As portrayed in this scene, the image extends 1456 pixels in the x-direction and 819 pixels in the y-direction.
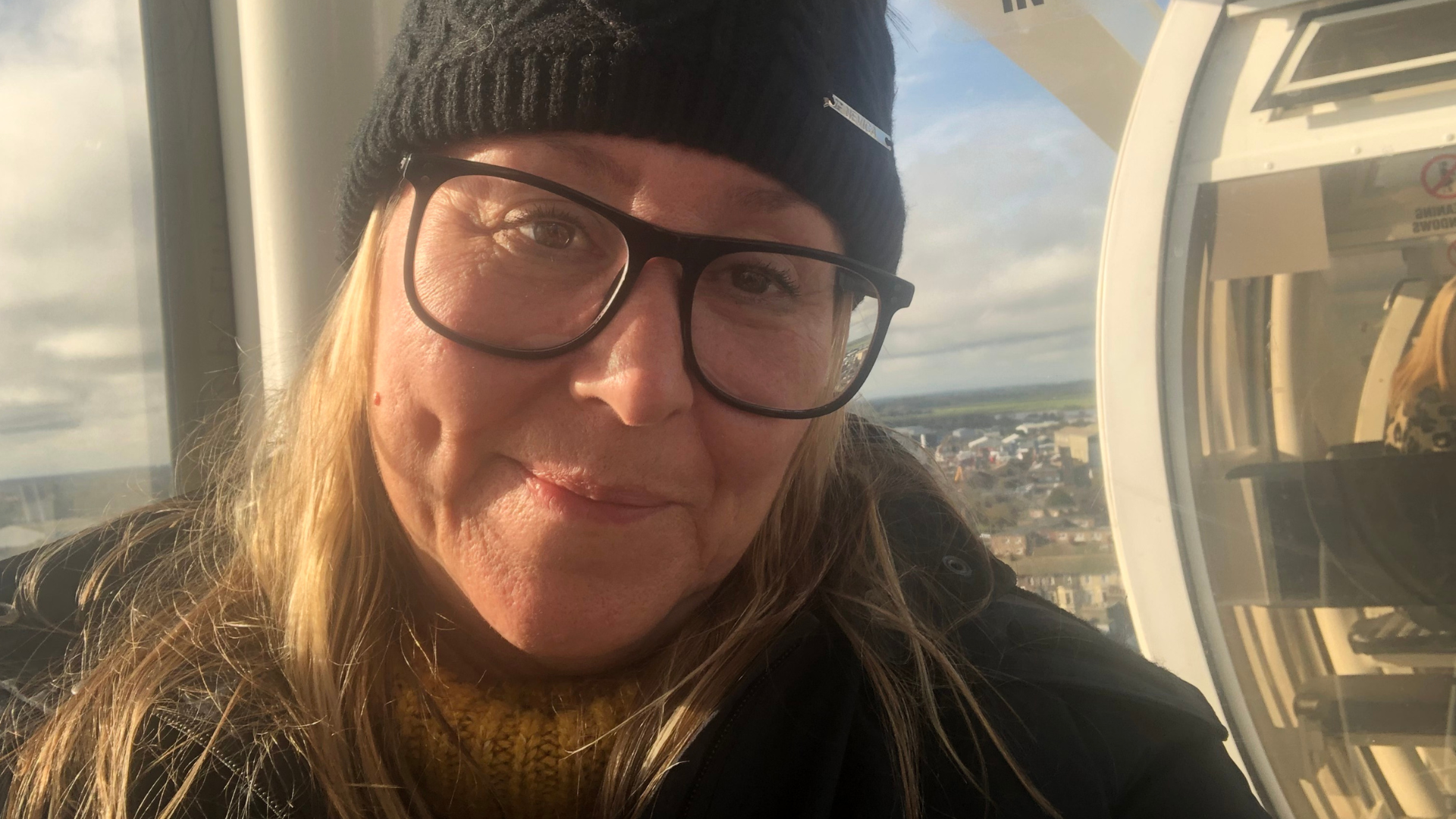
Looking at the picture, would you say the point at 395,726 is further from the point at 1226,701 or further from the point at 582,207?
the point at 1226,701

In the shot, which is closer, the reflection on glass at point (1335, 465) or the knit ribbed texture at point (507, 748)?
the knit ribbed texture at point (507, 748)

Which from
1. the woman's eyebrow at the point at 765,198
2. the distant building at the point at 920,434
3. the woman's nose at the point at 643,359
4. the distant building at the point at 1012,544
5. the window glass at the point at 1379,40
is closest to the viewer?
the woman's nose at the point at 643,359

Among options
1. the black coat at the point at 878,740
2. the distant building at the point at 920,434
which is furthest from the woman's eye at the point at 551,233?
the distant building at the point at 920,434

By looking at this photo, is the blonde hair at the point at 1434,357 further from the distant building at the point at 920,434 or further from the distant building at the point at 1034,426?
the distant building at the point at 920,434

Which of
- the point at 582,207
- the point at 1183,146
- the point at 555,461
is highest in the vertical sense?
the point at 1183,146

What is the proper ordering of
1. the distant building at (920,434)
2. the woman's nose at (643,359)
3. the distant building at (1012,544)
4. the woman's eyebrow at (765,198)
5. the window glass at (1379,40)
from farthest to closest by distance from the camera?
the distant building at (1012,544), the window glass at (1379,40), the distant building at (920,434), the woman's eyebrow at (765,198), the woman's nose at (643,359)

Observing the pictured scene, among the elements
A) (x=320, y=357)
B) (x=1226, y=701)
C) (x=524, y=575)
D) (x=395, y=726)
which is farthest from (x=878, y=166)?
(x=1226, y=701)

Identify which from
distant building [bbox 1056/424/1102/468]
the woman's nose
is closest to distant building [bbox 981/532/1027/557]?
distant building [bbox 1056/424/1102/468]

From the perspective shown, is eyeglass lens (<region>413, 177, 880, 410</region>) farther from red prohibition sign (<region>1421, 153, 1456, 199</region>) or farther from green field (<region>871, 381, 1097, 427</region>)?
red prohibition sign (<region>1421, 153, 1456, 199</region>)
